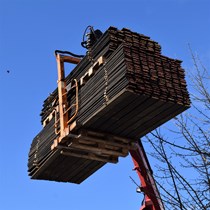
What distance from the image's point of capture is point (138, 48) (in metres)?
7.21

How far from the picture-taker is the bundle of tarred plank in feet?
22.5

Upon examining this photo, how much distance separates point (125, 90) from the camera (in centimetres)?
661

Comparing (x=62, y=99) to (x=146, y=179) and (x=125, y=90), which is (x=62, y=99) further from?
(x=146, y=179)

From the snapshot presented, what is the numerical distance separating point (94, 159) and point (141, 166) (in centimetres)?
210

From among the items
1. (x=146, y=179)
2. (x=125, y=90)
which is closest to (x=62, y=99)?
(x=125, y=90)

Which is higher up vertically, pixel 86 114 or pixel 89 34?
pixel 89 34

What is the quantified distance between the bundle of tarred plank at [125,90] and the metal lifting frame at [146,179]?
5.97 ft

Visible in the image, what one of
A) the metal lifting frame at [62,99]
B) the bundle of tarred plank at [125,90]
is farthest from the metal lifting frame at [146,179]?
the metal lifting frame at [62,99]

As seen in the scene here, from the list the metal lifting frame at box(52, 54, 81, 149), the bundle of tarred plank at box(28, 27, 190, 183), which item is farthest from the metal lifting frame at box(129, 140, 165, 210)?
the metal lifting frame at box(52, 54, 81, 149)

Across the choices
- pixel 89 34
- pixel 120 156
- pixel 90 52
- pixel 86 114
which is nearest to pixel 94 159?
pixel 120 156

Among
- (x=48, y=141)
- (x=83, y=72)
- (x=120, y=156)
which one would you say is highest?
(x=83, y=72)

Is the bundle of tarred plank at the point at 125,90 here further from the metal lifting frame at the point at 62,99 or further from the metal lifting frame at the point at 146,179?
the metal lifting frame at the point at 146,179

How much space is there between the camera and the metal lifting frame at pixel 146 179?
32.9 ft

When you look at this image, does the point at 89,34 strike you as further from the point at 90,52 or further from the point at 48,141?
the point at 48,141
